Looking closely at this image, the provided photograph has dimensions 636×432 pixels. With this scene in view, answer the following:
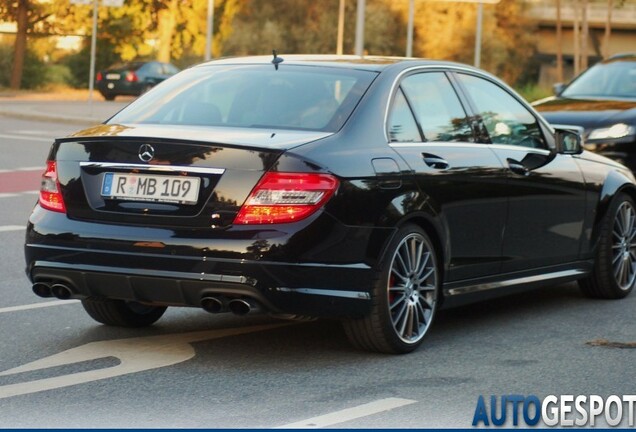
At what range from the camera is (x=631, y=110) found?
15.5 metres

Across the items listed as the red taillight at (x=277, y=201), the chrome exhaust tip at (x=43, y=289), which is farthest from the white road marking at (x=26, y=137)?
the red taillight at (x=277, y=201)

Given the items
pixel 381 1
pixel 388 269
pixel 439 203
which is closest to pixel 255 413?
pixel 388 269

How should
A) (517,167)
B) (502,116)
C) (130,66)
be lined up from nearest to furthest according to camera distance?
1. (517,167)
2. (502,116)
3. (130,66)

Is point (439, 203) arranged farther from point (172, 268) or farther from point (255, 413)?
point (255, 413)

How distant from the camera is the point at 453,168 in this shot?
7969 mm

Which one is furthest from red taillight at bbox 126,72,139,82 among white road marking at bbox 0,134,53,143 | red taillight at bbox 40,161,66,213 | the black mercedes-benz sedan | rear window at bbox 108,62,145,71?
red taillight at bbox 40,161,66,213

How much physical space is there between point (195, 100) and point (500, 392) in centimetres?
240

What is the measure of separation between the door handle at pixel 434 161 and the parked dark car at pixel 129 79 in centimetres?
4160

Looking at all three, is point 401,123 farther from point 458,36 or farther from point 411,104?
point 458,36

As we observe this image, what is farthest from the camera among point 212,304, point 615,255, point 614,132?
point 614,132

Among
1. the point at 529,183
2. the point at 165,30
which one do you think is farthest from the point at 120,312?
the point at 165,30

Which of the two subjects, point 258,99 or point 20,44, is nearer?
point 258,99

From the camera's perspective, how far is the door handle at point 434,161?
7.77 m

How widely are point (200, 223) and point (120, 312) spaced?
1403 millimetres
